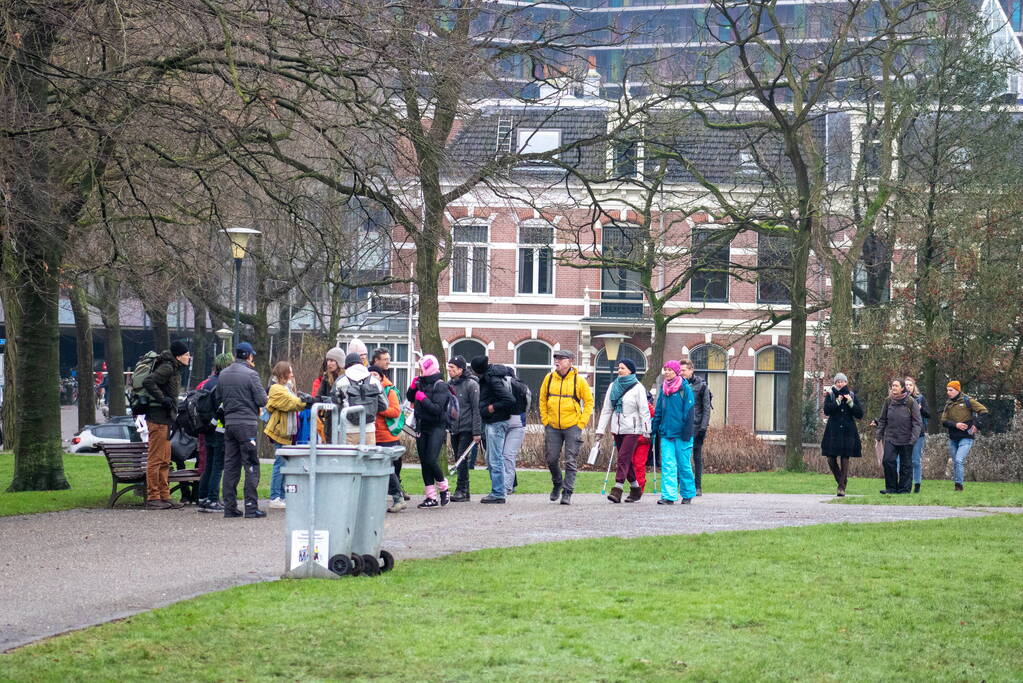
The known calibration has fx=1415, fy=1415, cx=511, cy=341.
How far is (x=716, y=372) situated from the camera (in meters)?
45.2

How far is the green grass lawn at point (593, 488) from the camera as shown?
16656 millimetres

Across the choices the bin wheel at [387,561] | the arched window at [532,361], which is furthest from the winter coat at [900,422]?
the arched window at [532,361]

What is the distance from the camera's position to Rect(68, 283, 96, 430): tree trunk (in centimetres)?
3045

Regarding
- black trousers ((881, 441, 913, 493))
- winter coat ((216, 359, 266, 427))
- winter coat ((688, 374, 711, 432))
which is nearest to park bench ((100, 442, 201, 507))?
winter coat ((216, 359, 266, 427))

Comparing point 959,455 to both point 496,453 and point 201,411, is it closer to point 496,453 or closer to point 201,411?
point 496,453

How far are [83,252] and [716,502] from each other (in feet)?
34.7

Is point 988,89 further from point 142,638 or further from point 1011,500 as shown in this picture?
point 142,638

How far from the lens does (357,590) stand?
945 centimetres

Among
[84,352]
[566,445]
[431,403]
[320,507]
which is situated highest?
[84,352]

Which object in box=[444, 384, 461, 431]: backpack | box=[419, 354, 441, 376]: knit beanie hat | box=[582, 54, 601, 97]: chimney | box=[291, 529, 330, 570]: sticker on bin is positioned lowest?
box=[291, 529, 330, 570]: sticker on bin

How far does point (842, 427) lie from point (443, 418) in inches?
234

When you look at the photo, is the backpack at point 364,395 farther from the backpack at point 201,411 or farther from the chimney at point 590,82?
the chimney at point 590,82

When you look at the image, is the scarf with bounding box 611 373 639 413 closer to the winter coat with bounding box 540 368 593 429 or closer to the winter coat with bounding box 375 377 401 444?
the winter coat with bounding box 540 368 593 429

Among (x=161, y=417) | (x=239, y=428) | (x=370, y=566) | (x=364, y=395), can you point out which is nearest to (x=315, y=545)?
(x=370, y=566)
